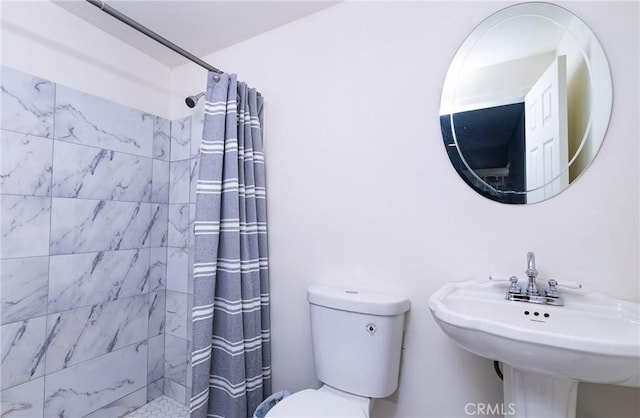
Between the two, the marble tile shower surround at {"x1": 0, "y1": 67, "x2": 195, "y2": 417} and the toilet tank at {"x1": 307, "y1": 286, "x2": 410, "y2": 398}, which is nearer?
the toilet tank at {"x1": 307, "y1": 286, "x2": 410, "y2": 398}

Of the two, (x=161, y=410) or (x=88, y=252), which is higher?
(x=88, y=252)

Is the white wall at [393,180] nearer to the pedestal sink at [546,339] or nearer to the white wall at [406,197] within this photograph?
the white wall at [406,197]

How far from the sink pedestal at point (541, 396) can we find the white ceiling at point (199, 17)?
66.0 inches

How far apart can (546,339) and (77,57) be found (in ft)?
7.30

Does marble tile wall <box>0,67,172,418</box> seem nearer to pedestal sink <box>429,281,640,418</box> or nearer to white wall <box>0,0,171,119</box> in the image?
white wall <box>0,0,171,119</box>

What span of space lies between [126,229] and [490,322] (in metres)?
1.82

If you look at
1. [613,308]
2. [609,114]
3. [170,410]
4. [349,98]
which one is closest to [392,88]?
[349,98]

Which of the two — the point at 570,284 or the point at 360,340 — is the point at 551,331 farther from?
the point at 360,340

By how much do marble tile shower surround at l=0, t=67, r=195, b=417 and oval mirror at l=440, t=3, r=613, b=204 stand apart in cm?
153

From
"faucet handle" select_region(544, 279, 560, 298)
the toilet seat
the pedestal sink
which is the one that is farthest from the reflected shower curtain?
"faucet handle" select_region(544, 279, 560, 298)

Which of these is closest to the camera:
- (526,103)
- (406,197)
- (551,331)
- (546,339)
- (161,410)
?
(546,339)

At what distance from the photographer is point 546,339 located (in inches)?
28.9

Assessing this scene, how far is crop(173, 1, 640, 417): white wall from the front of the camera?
1015mm

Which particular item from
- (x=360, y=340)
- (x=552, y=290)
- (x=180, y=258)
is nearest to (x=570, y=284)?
(x=552, y=290)
